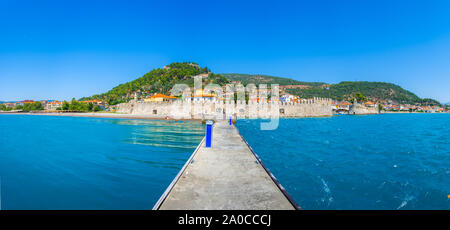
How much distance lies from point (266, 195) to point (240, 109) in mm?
43958

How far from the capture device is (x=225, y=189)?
3990 millimetres

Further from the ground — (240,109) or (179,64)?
(179,64)

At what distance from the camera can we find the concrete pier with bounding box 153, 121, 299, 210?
3.29m

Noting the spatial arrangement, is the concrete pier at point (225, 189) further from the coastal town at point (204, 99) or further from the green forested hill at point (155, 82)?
the green forested hill at point (155, 82)

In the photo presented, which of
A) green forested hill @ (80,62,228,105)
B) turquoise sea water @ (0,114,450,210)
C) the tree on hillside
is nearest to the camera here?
turquoise sea water @ (0,114,450,210)

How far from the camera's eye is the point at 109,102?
254 feet

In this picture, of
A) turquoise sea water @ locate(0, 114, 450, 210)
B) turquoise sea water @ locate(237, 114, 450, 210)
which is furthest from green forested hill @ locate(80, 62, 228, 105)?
turquoise sea water @ locate(237, 114, 450, 210)

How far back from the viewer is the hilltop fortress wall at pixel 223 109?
142ft

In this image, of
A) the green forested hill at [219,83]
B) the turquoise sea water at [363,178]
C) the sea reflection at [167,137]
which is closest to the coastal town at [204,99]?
the green forested hill at [219,83]

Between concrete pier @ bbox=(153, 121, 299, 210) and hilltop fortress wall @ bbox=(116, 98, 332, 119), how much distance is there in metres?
31.1

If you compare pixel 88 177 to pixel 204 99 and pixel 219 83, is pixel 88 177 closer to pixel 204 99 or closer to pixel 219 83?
pixel 204 99

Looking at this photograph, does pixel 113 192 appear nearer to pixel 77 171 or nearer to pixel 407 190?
pixel 77 171

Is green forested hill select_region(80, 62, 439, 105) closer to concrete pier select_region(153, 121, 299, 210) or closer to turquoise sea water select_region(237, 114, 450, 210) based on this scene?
turquoise sea water select_region(237, 114, 450, 210)
